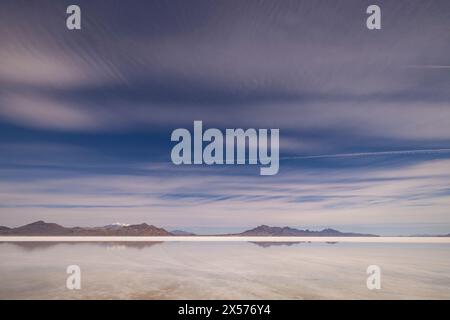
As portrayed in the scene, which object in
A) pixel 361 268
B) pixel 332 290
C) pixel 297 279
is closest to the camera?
pixel 332 290

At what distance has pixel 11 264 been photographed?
413 inches

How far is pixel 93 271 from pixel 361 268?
7220 millimetres

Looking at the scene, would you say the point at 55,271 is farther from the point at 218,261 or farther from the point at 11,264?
the point at 218,261

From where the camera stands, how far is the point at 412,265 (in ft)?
35.3

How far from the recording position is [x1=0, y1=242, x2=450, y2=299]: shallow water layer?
7207 mm

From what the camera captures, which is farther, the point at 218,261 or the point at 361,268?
the point at 218,261

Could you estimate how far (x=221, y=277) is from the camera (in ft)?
28.9

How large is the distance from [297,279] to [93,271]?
5212 millimetres

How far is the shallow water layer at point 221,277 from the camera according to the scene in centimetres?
721

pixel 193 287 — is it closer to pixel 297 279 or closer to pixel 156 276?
pixel 156 276
